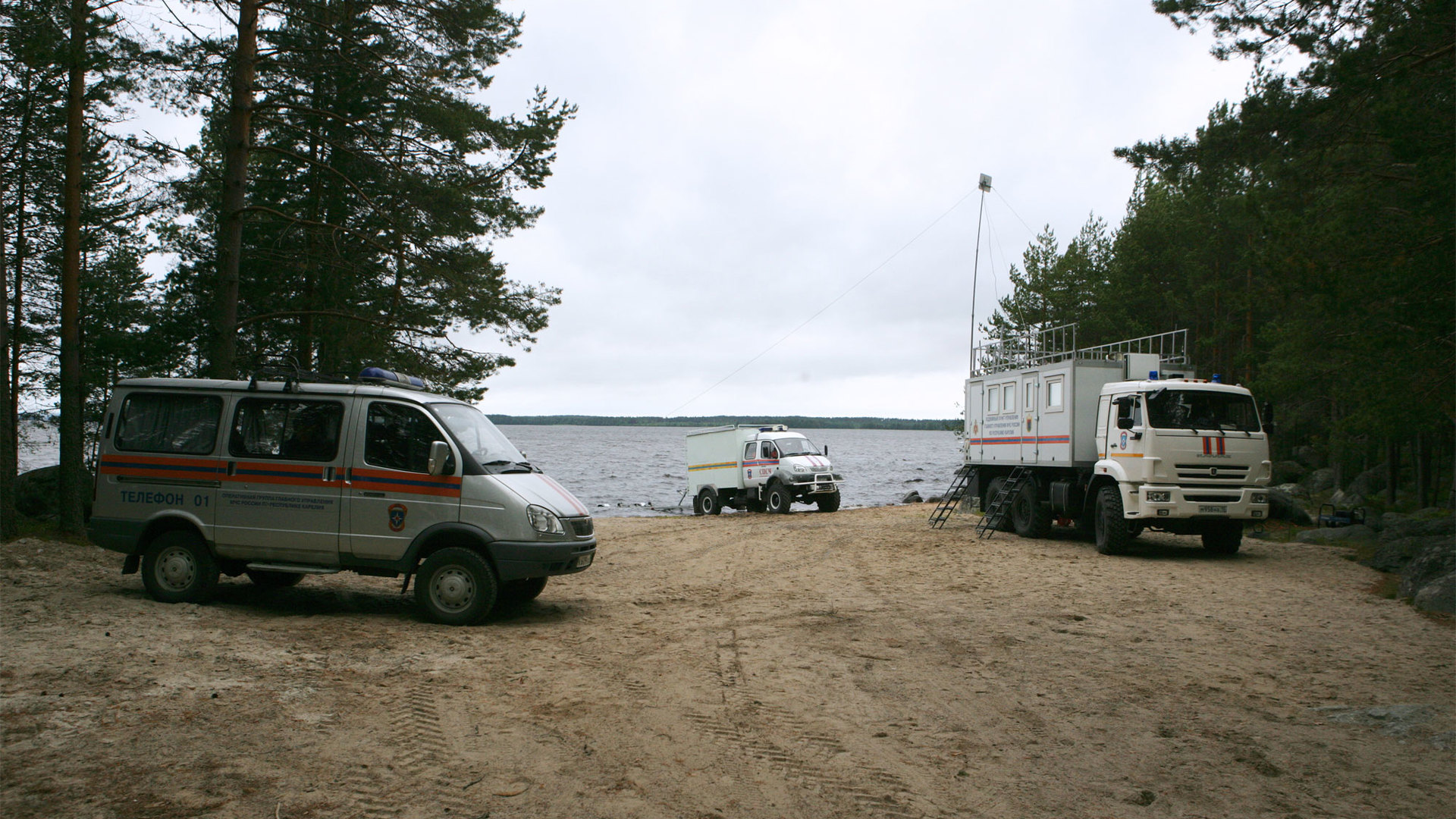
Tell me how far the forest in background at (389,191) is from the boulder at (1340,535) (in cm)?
209

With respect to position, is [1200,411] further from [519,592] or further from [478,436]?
[478,436]

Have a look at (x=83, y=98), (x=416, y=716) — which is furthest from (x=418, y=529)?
(x=83, y=98)

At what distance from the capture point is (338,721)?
16.9 feet

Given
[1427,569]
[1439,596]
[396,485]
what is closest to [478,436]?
[396,485]

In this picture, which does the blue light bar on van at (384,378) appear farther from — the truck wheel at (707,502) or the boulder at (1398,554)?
the truck wheel at (707,502)

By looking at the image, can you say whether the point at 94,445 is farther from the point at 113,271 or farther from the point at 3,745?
the point at 3,745

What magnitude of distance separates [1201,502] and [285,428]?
12.8 m

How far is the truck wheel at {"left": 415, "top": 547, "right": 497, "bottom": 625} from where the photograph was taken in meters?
8.12

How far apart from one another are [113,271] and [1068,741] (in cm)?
2107

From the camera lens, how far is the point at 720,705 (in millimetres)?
5793

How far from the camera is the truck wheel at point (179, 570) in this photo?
335 inches

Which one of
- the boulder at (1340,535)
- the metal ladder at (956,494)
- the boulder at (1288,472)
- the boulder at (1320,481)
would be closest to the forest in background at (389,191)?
the boulder at (1340,535)

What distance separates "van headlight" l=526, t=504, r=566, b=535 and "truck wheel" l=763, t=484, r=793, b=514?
18.0 meters

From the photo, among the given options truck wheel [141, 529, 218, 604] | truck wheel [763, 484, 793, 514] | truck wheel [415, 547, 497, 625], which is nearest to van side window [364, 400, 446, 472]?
truck wheel [415, 547, 497, 625]
